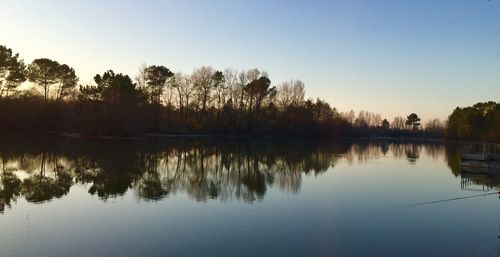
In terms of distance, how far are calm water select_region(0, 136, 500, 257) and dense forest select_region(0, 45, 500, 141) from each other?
33315 millimetres

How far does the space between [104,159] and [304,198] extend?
17014 millimetres

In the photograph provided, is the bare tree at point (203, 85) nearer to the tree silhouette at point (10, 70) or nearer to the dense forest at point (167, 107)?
the dense forest at point (167, 107)

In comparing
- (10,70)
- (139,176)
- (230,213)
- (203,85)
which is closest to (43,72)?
(10,70)

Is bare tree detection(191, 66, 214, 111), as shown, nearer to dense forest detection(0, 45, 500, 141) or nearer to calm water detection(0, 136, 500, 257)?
dense forest detection(0, 45, 500, 141)

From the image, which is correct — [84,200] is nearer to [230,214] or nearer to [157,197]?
[157,197]

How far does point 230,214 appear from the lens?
45.2ft

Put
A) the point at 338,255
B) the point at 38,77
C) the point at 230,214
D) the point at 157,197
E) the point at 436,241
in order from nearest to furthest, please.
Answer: the point at 338,255
the point at 436,241
the point at 230,214
the point at 157,197
the point at 38,77

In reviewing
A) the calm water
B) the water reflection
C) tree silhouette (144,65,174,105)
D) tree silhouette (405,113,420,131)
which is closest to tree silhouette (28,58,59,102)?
tree silhouette (144,65,174,105)

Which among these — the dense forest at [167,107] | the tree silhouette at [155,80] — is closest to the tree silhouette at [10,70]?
the dense forest at [167,107]

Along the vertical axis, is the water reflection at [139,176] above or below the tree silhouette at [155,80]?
below

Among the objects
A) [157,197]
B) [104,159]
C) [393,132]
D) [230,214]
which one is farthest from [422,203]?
[393,132]

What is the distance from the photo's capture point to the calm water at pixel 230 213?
1023 cm

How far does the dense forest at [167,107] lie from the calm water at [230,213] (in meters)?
33.3

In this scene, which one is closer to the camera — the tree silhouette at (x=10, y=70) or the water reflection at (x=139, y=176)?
the water reflection at (x=139, y=176)
